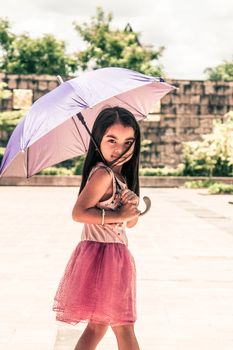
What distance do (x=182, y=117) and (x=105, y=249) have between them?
30.5m

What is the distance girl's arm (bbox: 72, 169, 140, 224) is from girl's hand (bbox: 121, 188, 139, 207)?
2 cm

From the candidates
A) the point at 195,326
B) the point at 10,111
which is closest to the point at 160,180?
the point at 10,111

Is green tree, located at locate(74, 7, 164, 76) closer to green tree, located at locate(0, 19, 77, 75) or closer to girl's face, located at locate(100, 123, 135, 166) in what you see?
green tree, located at locate(0, 19, 77, 75)

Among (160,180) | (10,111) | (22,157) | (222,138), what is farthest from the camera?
(10,111)

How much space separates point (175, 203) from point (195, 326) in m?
14.3

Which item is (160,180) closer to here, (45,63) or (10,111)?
(10,111)

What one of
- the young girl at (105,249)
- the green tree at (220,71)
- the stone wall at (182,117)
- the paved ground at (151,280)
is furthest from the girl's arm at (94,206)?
the green tree at (220,71)

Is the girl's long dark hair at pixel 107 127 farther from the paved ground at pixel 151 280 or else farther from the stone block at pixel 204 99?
the stone block at pixel 204 99

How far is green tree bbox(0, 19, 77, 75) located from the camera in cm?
4231

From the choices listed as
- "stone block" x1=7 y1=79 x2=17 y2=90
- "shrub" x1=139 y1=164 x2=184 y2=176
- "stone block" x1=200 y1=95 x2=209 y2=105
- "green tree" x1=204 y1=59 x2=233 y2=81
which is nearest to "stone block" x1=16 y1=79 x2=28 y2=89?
"stone block" x1=7 y1=79 x2=17 y2=90

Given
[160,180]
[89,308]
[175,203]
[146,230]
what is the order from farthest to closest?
[160,180], [175,203], [146,230], [89,308]

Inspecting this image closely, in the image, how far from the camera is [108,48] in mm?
42750

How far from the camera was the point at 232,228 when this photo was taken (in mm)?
13383

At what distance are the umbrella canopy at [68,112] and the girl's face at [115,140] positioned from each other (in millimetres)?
231
